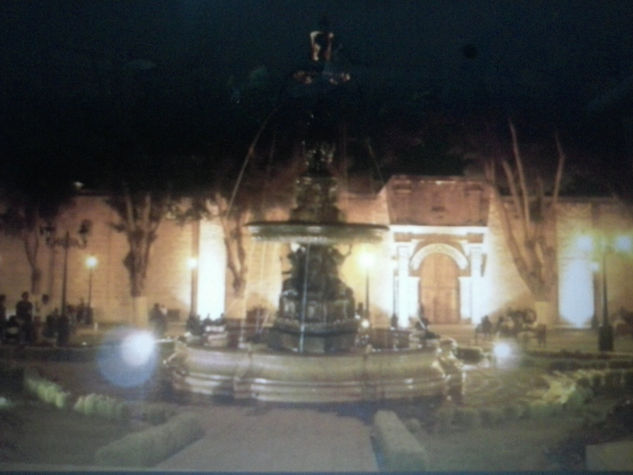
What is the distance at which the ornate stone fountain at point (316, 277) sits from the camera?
12.1 metres

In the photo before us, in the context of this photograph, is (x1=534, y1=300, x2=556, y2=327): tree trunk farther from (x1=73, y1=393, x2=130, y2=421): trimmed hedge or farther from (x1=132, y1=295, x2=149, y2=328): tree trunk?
(x1=73, y1=393, x2=130, y2=421): trimmed hedge

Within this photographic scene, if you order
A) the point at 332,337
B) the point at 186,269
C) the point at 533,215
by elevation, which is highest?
the point at 533,215

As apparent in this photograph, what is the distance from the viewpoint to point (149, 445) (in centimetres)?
672

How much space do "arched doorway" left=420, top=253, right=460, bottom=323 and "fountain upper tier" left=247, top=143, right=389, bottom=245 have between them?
19698 mm

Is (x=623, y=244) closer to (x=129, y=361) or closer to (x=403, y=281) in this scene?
(x=403, y=281)

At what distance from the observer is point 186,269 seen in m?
32.6

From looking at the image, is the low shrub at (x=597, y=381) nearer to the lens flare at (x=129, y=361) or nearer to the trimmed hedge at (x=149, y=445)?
the trimmed hedge at (x=149, y=445)

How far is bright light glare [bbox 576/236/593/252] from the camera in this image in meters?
30.3

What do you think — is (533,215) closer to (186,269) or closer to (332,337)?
(186,269)

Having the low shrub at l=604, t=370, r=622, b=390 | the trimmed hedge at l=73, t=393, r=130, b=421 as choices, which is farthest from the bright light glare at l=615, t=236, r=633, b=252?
the trimmed hedge at l=73, t=393, r=130, b=421

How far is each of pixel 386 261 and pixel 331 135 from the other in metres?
19.9

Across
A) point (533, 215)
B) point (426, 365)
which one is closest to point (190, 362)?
point (426, 365)

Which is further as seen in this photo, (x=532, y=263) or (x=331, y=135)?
(x=532, y=263)

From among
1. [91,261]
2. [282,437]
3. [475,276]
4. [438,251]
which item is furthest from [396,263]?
[282,437]
